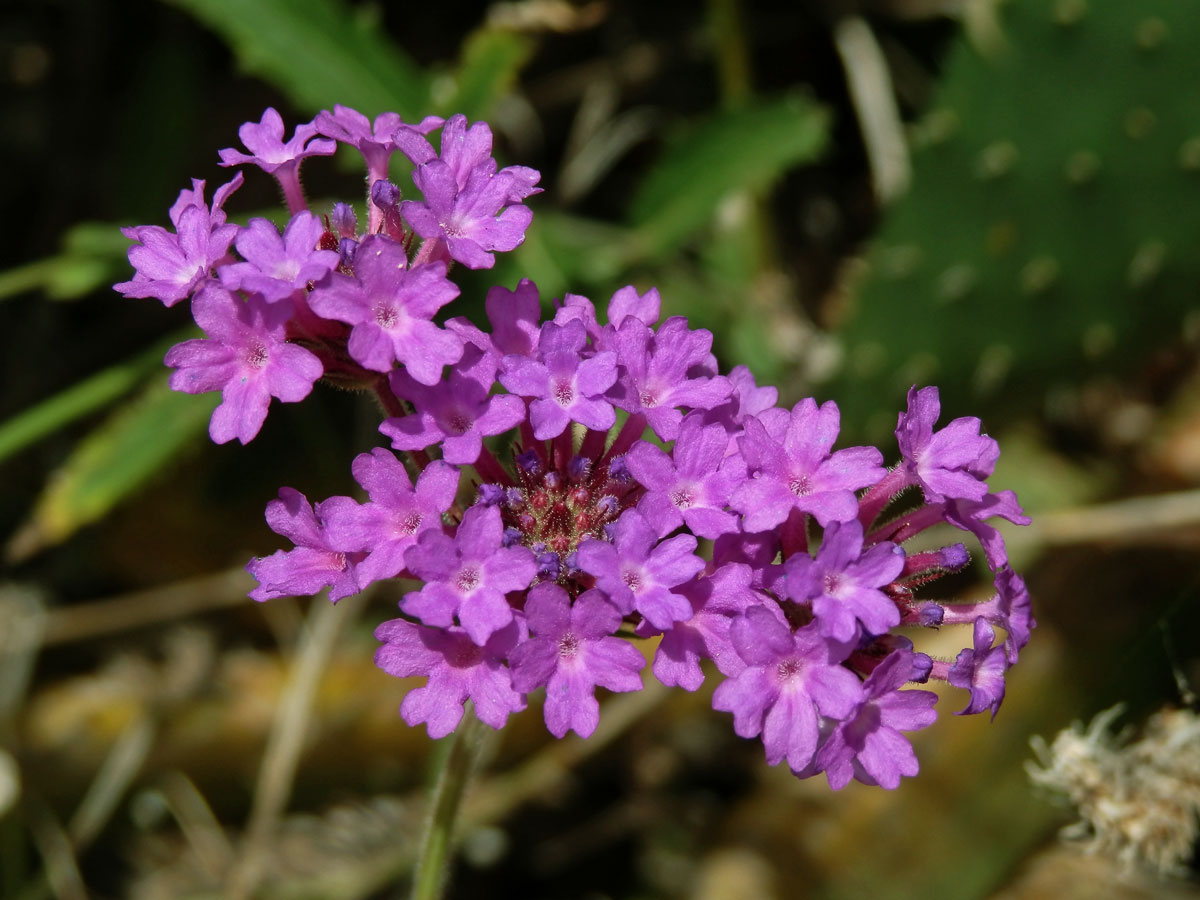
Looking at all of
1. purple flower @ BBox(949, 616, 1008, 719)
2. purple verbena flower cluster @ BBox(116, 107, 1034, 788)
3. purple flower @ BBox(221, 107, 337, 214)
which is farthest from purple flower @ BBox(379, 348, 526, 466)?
purple flower @ BBox(949, 616, 1008, 719)

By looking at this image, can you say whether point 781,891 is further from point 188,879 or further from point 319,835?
point 188,879

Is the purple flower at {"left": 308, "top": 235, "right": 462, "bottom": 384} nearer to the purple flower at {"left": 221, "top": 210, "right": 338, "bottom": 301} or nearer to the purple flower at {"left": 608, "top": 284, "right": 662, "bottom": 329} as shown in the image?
the purple flower at {"left": 221, "top": 210, "right": 338, "bottom": 301}

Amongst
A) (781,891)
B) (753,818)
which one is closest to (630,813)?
(753,818)

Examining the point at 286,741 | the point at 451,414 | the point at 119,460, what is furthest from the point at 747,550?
the point at 286,741

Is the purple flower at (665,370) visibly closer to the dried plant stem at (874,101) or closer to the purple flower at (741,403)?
the purple flower at (741,403)

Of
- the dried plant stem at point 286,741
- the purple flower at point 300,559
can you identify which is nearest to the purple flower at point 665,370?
the purple flower at point 300,559

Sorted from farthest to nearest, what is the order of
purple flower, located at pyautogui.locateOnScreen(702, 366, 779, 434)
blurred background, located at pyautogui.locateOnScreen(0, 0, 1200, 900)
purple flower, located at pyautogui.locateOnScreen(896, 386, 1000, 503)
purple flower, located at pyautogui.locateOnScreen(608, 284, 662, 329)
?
1. blurred background, located at pyautogui.locateOnScreen(0, 0, 1200, 900)
2. purple flower, located at pyautogui.locateOnScreen(608, 284, 662, 329)
3. purple flower, located at pyautogui.locateOnScreen(702, 366, 779, 434)
4. purple flower, located at pyautogui.locateOnScreen(896, 386, 1000, 503)
